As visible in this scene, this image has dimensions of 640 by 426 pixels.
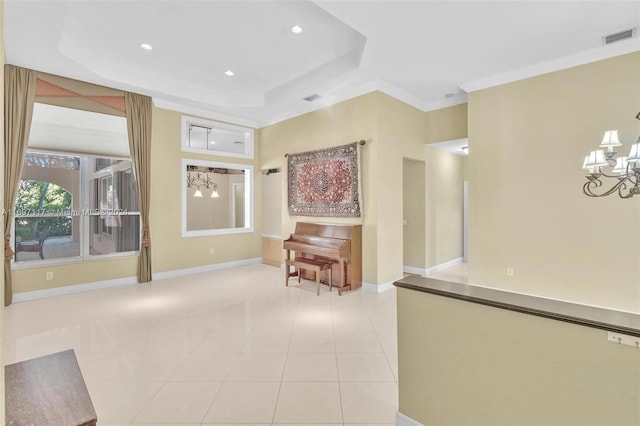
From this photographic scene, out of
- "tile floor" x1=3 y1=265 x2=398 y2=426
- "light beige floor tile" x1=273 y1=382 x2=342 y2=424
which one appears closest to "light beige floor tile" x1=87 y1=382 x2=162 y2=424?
"tile floor" x1=3 y1=265 x2=398 y2=426

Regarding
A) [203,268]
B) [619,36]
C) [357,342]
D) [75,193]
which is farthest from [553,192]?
[75,193]

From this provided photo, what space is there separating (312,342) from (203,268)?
3794 mm

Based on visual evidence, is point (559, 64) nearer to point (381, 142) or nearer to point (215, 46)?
point (381, 142)

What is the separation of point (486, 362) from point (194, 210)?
5.93 m

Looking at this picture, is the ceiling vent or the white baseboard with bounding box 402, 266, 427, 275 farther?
the white baseboard with bounding box 402, 266, 427, 275

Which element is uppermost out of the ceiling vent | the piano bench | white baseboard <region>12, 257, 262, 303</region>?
the ceiling vent

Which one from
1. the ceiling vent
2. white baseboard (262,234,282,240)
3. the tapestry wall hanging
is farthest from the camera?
white baseboard (262,234,282,240)

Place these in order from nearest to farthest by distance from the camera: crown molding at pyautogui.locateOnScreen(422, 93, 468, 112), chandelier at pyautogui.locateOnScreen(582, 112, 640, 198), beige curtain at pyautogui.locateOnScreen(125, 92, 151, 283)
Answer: chandelier at pyautogui.locateOnScreen(582, 112, 640, 198) < beige curtain at pyautogui.locateOnScreen(125, 92, 151, 283) < crown molding at pyautogui.locateOnScreen(422, 93, 468, 112)

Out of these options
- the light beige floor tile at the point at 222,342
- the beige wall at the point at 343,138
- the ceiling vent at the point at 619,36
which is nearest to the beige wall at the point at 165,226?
the beige wall at the point at 343,138

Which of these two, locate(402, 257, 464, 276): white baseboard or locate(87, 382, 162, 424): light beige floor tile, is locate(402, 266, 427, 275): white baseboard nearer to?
locate(402, 257, 464, 276): white baseboard

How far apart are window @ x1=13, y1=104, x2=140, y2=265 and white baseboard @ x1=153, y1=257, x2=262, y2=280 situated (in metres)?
0.65

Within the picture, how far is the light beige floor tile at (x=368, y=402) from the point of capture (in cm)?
206

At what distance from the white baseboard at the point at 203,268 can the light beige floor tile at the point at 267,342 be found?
10.2 ft

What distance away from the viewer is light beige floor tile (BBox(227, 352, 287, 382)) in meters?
2.52
